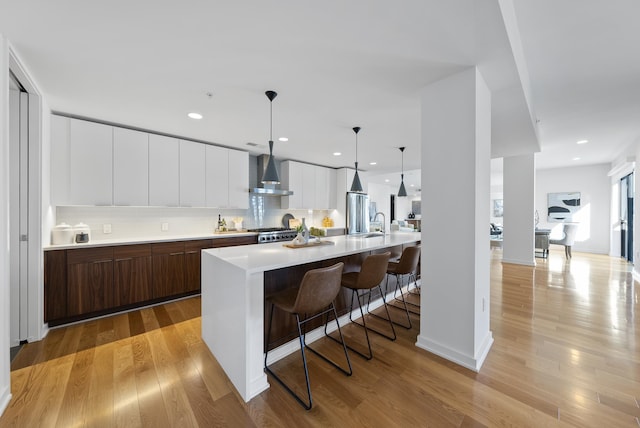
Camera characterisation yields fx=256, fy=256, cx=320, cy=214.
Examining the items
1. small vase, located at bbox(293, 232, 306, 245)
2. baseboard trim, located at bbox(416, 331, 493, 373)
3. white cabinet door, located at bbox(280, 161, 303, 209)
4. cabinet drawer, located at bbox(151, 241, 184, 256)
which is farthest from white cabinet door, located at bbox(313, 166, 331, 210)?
baseboard trim, located at bbox(416, 331, 493, 373)

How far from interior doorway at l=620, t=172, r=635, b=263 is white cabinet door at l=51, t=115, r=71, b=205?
9.73 m

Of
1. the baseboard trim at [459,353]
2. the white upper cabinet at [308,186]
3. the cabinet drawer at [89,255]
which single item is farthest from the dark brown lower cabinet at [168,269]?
the baseboard trim at [459,353]

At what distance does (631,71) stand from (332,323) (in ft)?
11.8

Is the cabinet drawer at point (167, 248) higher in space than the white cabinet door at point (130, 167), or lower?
lower

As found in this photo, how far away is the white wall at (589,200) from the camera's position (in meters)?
6.77

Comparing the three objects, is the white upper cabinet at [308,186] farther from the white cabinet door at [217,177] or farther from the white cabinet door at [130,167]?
the white cabinet door at [130,167]

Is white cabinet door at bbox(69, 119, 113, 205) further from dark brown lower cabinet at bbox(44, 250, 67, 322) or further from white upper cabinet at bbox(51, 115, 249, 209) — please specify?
dark brown lower cabinet at bbox(44, 250, 67, 322)

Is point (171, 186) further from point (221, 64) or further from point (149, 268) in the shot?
point (221, 64)

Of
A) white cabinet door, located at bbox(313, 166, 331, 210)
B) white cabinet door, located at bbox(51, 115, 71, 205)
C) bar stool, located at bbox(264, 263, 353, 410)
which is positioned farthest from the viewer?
white cabinet door, located at bbox(313, 166, 331, 210)

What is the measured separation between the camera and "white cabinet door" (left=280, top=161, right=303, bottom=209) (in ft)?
16.7

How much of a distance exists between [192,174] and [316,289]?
3031mm

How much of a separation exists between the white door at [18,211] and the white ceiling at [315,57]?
12.2 inches

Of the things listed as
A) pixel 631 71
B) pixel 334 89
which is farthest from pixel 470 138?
pixel 631 71

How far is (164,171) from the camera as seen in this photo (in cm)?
353
